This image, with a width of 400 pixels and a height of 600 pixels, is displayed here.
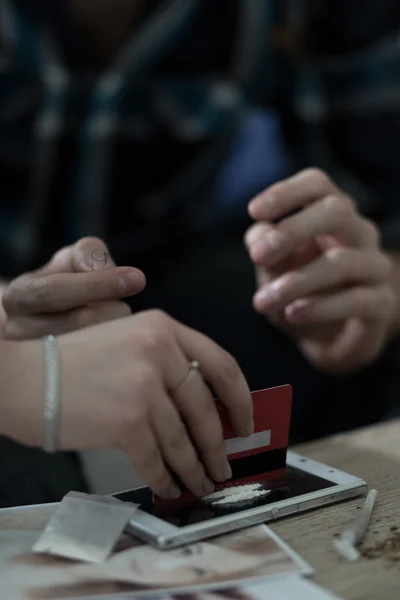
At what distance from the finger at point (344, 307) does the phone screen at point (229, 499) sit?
0.77 ft

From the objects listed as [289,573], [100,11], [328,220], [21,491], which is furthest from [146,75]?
[289,573]

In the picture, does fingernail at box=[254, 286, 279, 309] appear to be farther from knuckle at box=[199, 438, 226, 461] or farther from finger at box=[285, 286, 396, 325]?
knuckle at box=[199, 438, 226, 461]

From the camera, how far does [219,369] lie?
489 mm

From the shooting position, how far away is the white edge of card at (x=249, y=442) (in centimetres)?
52

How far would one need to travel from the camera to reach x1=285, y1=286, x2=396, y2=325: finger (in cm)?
77

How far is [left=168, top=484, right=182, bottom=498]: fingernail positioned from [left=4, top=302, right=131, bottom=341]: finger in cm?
11

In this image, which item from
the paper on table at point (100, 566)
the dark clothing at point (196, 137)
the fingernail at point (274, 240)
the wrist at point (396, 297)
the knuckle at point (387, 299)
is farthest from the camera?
the dark clothing at point (196, 137)

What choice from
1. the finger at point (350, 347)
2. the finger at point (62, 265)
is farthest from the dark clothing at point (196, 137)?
the finger at point (62, 265)

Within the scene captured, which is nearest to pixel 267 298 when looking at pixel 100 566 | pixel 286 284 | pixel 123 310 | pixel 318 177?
pixel 286 284

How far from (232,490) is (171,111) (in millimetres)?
737

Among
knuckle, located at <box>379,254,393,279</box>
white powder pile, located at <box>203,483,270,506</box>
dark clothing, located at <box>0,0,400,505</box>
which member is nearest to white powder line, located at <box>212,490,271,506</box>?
white powder pile, located at <box>203,483,270,506</box>

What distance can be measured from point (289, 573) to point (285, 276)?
13.2 inches

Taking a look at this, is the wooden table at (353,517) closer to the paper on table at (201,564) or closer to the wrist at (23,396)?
the paper on table at (201,564)

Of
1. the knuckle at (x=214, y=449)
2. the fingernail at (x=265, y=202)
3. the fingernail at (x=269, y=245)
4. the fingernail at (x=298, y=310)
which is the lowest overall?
the knuckle at (x=214, y=449)
